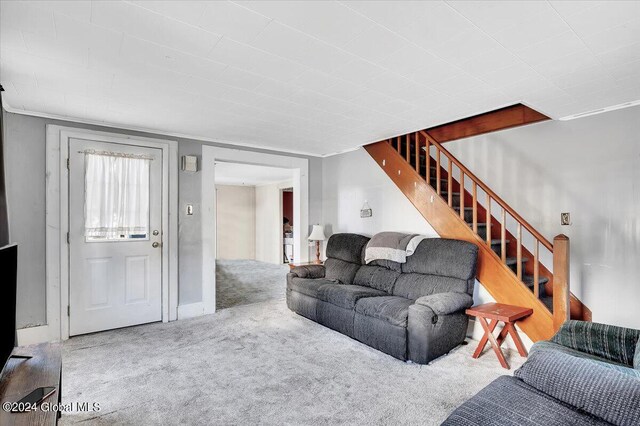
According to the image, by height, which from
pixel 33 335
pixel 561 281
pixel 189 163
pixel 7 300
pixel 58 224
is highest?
pixel 189 163

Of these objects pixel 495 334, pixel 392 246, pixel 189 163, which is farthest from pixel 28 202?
pixel 495 334

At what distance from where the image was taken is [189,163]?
4.14 meters

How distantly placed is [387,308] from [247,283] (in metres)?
3.76

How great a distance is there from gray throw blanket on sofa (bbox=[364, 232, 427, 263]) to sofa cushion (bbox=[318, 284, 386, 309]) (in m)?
0.40

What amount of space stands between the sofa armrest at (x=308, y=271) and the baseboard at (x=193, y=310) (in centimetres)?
116

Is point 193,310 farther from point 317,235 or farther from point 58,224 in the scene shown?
point 317,235

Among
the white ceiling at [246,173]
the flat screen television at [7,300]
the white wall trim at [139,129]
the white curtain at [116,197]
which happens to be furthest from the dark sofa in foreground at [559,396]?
the white ceiling at [246,173]

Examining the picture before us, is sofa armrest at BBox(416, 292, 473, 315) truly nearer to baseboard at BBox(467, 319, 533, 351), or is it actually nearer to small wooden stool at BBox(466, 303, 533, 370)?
small wooden stool at BBox(466, 303, 533, 370)

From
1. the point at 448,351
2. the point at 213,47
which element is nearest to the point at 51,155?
the point at 213,47

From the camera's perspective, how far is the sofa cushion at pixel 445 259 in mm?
3219

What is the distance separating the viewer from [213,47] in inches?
78.7

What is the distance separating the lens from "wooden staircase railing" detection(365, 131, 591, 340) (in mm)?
2762

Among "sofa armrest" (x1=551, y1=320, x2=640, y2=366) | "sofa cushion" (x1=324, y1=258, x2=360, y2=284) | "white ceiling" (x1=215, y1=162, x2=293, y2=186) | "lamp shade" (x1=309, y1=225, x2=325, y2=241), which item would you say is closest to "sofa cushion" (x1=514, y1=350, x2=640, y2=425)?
"sofa armrest" (x1=551, y1=320, x2=640, y2=366)

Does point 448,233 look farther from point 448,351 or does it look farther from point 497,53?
point 497,53
